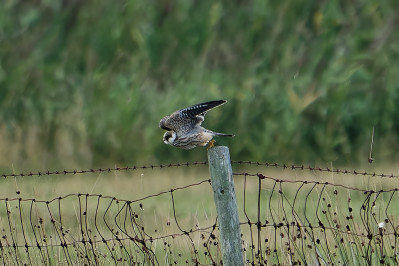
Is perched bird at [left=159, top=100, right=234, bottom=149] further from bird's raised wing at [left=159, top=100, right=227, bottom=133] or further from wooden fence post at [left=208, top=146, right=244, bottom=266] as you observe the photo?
wooden fence post at [left=208, top=146, right=244, bottom=266]

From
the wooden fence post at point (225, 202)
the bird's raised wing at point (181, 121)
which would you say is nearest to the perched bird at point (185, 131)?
the bird's raised wing at point (181, 121)

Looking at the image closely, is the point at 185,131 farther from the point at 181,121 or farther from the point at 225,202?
the point at 225,202

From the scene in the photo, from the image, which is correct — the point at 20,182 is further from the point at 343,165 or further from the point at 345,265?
the point at 345,265

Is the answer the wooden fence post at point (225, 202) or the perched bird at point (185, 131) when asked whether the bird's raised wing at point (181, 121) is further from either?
the wooden fence post at point (225, 202)

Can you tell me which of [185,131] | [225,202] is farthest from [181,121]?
[225,202]

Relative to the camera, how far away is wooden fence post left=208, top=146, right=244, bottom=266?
268 inches

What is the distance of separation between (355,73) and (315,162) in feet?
6.40

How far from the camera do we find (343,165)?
672 inches

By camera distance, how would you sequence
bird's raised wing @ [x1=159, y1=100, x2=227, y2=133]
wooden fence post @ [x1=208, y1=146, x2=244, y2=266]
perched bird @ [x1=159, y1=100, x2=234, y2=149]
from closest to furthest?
wooden fence post @ [x1=208, y1=146, x2=244, y2=266] → bird's raised wing @ [x1=159, y1=100, x2=227, y2=133] → perched bird @ [x1=159, y1=100, x2=234, y2=149]

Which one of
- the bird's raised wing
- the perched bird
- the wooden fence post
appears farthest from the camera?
the perched bird

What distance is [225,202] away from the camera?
684 cm

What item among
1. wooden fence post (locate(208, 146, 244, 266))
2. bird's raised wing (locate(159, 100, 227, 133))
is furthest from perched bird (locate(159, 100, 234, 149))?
wooden fence post (locate(208, 146, 244, 266))

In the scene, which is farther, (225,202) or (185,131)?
(185,131)

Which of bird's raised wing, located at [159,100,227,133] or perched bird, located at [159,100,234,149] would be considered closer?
bird's raised wing, located at [159,100,227,133]
